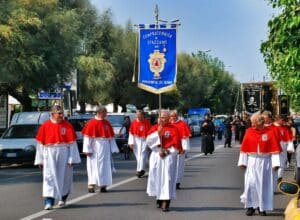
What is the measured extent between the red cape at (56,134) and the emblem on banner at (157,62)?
1764cm

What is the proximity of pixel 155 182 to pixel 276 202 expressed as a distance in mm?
2566

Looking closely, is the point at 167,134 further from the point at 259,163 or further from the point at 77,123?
the point at 77,123

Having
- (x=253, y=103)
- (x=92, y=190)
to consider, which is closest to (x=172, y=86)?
(x=253, y=103)

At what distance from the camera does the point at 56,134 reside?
42.3 feet

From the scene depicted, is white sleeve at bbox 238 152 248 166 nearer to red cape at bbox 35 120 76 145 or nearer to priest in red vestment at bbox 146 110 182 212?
priest in red vestment at bbox 146 110 182 212

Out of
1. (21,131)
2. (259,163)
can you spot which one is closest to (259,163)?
(259,163)

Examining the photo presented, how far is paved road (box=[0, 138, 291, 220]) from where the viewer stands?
11898mm

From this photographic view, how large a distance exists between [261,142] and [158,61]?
19.1 metres

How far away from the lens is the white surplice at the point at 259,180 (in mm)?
11805

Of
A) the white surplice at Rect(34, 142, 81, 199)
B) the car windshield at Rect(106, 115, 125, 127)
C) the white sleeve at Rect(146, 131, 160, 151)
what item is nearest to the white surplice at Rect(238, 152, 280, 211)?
the white sleeve at Rect(146, 131, 160, 151)

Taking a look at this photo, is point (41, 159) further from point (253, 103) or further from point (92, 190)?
point (253, 103)

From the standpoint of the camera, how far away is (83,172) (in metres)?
21.5

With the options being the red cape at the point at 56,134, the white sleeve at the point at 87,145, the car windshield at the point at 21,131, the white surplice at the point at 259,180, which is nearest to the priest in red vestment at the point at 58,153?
the red cape at the point at 56,134

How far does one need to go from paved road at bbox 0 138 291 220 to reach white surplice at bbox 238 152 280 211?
0.26 metres
